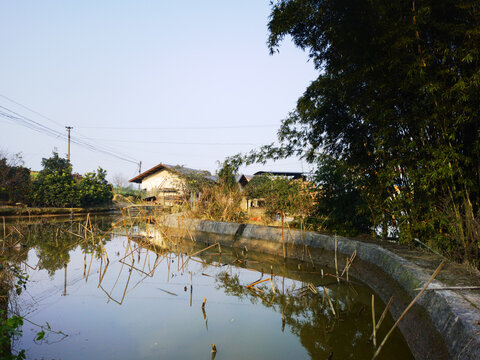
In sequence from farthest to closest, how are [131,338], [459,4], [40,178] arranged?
[40,178], [459,4], [131,338]

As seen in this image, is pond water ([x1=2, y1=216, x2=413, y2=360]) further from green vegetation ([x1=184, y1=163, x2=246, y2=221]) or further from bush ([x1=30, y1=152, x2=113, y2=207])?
bush ([x1=30, y1=152, x2=113, y2=207])

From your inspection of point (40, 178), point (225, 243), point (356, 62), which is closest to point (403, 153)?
point (356, 62)

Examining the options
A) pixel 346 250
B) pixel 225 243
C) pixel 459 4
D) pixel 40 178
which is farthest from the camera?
pixel 40 178

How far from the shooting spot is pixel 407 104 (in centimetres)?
489

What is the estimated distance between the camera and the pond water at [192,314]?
314cm

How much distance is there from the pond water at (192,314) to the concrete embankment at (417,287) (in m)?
0.26

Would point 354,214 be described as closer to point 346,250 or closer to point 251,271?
point 346,250

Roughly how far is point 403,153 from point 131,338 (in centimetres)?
458

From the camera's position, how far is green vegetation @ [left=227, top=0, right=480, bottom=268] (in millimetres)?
4195

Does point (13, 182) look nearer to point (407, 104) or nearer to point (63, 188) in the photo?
point (63, 188)

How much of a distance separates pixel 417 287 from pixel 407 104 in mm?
2816

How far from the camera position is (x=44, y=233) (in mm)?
11242

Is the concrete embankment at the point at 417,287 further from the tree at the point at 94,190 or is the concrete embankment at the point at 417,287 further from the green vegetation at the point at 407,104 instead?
the tree at the point at 94,190

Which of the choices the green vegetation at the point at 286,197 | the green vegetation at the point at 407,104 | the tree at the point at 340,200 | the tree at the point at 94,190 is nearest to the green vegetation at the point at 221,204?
the green vegetation at the point at 286,197
